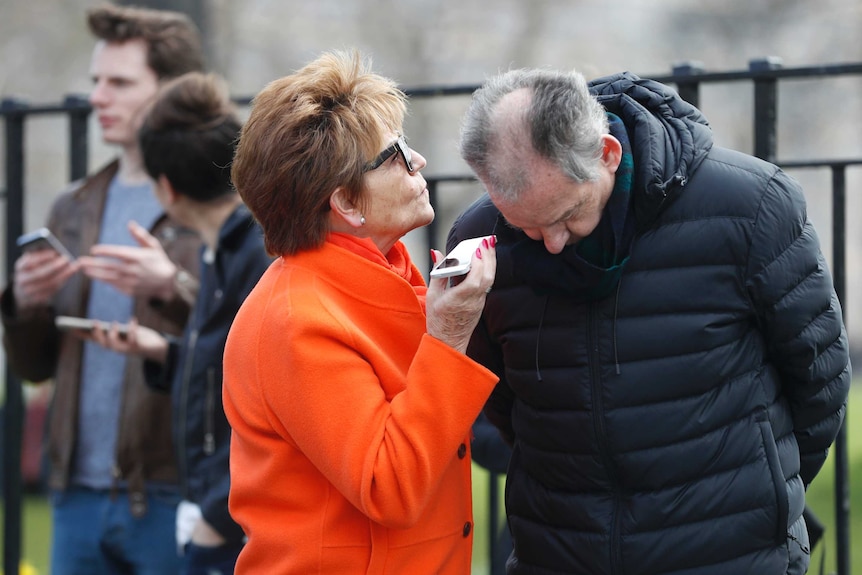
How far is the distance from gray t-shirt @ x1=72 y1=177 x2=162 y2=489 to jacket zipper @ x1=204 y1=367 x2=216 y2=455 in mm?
617

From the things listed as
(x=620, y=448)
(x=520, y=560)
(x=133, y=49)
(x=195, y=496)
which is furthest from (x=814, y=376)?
(x=133, y=49)

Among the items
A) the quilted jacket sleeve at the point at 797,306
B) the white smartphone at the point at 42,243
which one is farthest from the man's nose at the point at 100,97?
the quilted jacket sleeve at the point at 797,306

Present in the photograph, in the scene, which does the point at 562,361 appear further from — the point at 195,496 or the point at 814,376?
the point at 195,496

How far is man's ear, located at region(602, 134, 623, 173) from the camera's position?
86.3 inches

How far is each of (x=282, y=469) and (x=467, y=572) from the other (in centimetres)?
50

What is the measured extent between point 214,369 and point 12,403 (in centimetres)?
152

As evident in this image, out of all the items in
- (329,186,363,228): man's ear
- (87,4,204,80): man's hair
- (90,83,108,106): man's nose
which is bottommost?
(329,186,363,228): man's ear

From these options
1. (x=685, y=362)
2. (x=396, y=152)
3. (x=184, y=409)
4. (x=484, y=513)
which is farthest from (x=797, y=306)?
(x=484, y=513)

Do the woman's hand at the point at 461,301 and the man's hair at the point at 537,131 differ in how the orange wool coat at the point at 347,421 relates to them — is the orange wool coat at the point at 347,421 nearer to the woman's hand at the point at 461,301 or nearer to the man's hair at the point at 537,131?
the woman's hand at the point at 461,301

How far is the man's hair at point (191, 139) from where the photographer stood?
3402 millimetres

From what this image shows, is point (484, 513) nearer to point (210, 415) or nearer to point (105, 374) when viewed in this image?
point (105, 374)

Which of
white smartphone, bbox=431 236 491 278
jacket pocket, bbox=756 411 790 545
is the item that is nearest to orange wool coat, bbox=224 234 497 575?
white smartphone, bbox=431 236 491 278

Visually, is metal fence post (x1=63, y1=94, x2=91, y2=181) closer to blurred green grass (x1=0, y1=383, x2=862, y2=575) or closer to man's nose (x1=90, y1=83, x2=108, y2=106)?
man's nose (x1=90, y1=83, x2=108, y2=106)

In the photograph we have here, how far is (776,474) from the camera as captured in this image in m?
2.31
